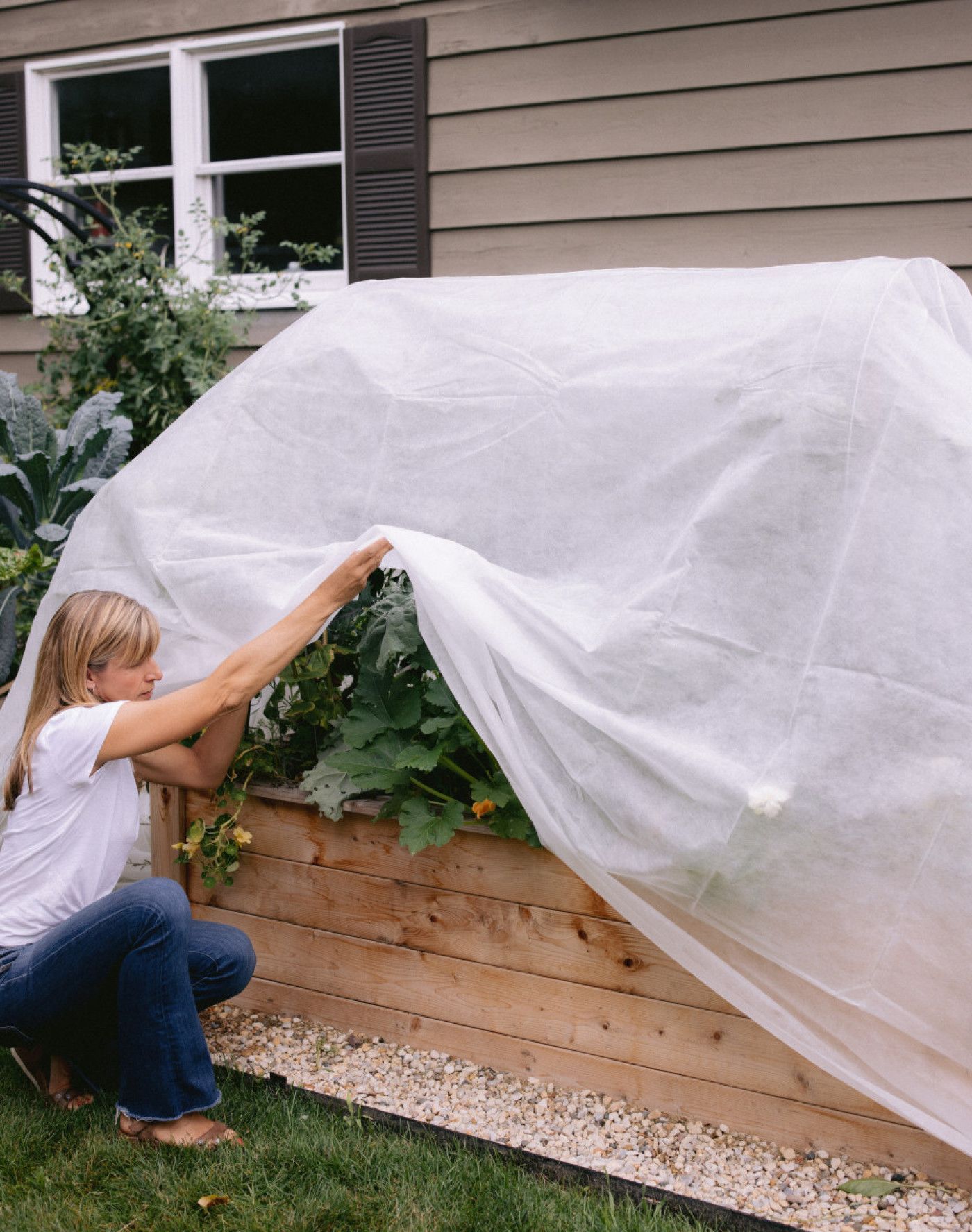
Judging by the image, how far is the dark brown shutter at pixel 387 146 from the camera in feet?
14.7

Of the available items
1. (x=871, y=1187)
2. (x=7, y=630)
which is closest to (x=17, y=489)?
(x=7, y=630)

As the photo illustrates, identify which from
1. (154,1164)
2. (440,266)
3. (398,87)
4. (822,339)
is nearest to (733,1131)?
(154,1164)

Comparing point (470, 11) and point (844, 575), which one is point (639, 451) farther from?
point (470, 11)

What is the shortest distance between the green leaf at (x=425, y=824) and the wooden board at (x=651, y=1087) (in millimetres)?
433

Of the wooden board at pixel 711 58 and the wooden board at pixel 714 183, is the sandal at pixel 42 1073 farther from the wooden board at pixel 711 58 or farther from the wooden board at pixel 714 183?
the wooden board at pixel 711 58

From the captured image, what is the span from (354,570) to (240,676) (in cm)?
29

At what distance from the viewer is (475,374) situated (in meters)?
2.27

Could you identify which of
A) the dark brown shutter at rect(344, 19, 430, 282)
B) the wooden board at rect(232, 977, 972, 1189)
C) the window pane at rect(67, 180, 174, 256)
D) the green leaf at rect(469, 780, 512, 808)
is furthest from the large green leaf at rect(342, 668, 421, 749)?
the window pane at rect(67, 180, 174, 256)

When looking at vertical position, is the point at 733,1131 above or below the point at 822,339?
below

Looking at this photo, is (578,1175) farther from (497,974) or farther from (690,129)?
(690,129)

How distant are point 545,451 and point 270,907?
121 cm

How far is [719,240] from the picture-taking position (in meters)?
4.09

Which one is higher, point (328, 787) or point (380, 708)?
point (380, 708)

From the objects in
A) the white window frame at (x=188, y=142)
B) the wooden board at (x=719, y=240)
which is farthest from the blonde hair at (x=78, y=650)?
the white window frame at (x=188, y=142)
